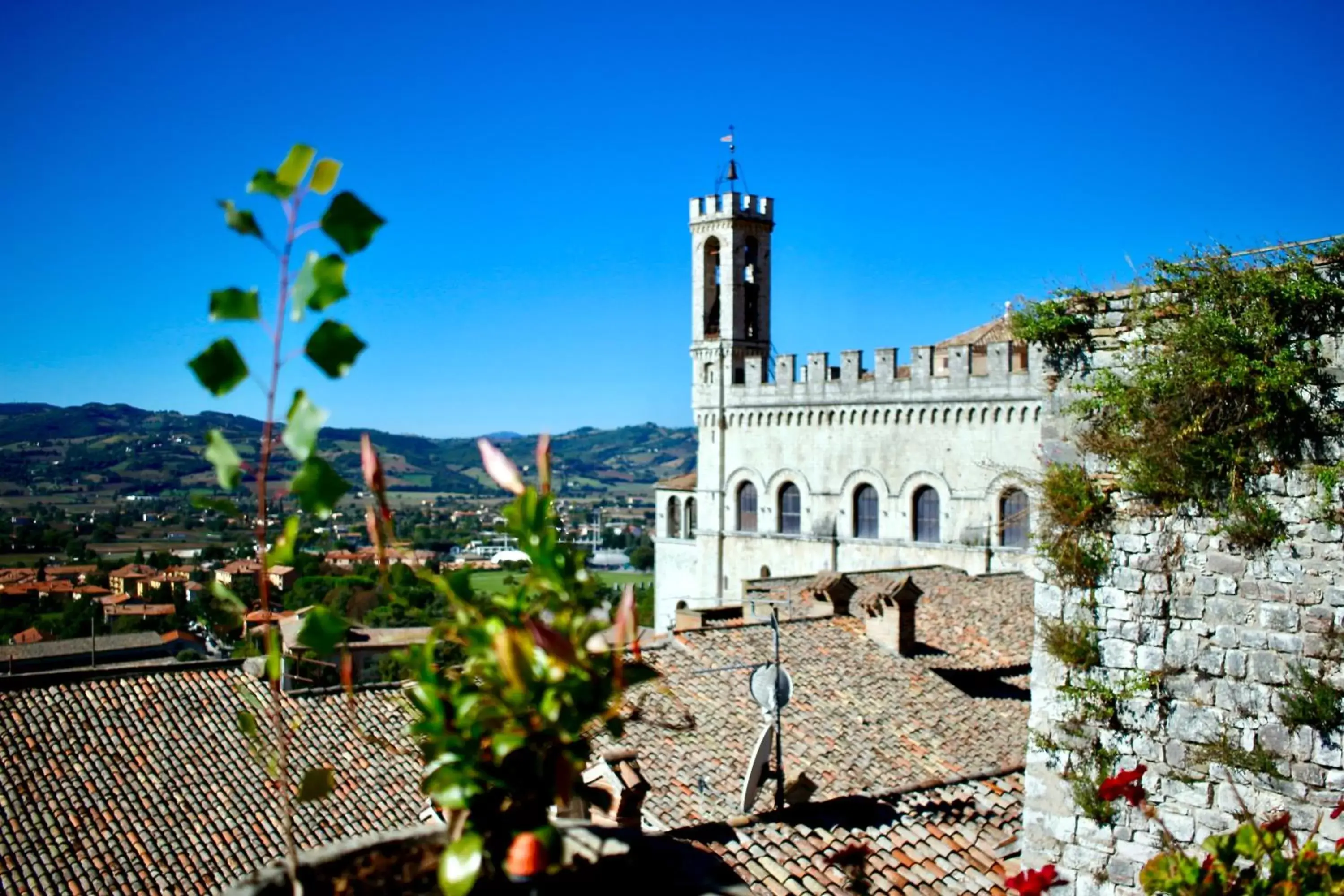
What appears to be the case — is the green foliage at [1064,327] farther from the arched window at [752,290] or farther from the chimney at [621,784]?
the arched window at [752,290]

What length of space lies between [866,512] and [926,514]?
1912 mm

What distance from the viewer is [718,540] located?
115ft

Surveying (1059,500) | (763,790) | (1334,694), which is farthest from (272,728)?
(1334,694)

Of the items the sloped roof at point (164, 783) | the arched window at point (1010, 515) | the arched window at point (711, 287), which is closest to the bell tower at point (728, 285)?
the arched window at point (711, 287)

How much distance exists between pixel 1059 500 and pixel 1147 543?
17.1 inches

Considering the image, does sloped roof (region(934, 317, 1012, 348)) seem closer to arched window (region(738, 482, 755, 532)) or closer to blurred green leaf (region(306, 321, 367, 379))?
arched window (region(738, 482, 755, 532))

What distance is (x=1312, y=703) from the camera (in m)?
4.78

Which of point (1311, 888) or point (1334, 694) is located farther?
point (1334, 694)

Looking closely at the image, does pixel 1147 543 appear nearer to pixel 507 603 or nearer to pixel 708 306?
pixel 507 603

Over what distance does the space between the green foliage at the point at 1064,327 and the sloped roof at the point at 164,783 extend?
6.29m

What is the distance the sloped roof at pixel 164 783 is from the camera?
9.48 metres

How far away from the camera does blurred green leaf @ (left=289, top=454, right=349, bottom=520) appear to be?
1668mm

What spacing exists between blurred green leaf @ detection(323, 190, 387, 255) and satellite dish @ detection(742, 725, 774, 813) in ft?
23.5

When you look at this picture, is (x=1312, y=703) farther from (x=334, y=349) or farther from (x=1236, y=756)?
(x=334, y=349)
